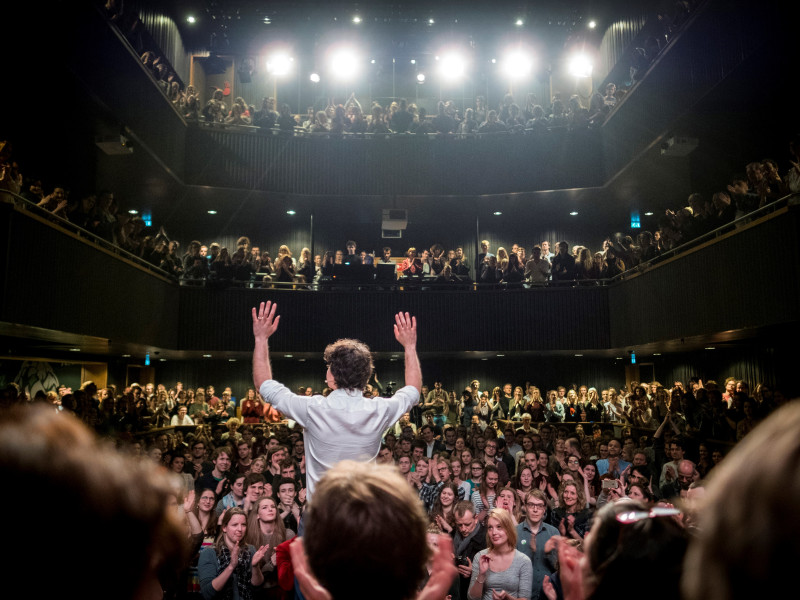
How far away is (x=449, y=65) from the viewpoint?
60.6ft

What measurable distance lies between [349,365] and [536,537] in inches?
146

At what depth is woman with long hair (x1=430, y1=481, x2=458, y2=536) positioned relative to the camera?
6497 millimetres

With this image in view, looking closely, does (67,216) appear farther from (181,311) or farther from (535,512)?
(535,512)

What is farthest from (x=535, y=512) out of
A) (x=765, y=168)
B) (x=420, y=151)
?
(x=420, y=151)

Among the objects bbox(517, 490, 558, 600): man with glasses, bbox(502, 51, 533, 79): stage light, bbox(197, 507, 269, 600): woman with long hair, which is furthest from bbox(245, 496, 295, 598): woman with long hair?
bbox(502, 51, 533, 79): stage light

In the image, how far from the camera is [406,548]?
1.41 metres

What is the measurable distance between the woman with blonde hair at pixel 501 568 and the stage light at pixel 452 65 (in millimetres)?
15867

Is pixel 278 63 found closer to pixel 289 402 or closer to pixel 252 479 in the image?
pixel 252 479

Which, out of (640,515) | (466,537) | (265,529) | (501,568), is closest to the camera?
(640,515)

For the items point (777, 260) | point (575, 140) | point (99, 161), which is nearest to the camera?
point (777, 260)

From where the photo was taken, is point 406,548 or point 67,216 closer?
point 406,548

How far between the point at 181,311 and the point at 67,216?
517cm

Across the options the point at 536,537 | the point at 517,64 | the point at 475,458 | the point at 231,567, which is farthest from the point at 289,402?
the point at 517,64

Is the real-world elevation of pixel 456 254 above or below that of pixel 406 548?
above
